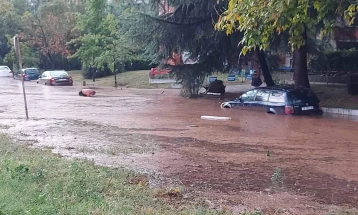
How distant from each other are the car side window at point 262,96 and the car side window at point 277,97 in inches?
10.2

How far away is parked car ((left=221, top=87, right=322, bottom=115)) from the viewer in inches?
846

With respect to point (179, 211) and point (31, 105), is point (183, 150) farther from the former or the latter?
point (31, 105)

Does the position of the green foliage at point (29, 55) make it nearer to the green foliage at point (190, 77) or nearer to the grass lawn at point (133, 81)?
the grass lawn at point (133, 81)

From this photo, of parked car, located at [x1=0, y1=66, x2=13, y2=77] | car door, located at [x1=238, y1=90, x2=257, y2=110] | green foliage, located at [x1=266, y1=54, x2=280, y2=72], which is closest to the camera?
car door, located at [x1=238, y1=90, x2=257, y2=110]

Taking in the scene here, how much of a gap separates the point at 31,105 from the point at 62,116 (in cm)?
619

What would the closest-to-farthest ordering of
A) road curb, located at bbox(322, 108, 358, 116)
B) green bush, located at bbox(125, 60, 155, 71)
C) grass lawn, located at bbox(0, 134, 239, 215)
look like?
grass lawn, located at bbox(0, 134, 239, 215) → road curb, located at bbox(322, 108, 358, 116) → green bush, located at bbox(125, 60, 155, 71)

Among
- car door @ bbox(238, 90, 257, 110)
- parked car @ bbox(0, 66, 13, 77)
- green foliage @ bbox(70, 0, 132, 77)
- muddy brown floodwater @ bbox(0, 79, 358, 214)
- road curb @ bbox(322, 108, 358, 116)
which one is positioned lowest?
road curb @ bbox(322, 108, 358, 116)

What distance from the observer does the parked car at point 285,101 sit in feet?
70.5

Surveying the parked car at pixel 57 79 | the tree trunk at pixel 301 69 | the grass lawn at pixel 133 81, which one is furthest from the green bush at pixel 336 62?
the parked car at pixel 57 79

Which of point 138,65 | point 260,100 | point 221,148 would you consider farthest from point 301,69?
point 138,65

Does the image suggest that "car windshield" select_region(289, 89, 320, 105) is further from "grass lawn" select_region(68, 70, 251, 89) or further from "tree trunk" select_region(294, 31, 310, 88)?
"grass lawn" select_region(68, 70, 251, 89)

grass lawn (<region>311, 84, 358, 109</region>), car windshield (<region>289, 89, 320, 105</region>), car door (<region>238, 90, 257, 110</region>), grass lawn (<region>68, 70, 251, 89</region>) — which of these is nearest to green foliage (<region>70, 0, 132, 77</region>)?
grass lawn (<region>68, 70, 251, 89</region>)

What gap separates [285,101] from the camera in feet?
70.9

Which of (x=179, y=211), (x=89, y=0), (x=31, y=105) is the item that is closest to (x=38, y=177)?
(x=179, y=211)
